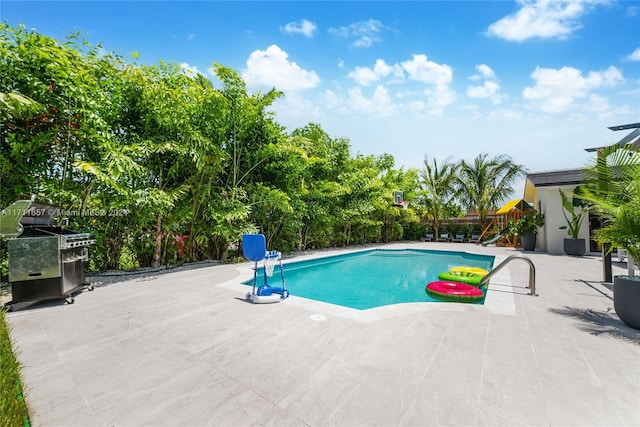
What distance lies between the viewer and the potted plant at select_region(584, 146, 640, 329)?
3521 millimetres

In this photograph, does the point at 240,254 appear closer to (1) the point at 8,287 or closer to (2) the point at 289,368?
(1) the point at 8,287

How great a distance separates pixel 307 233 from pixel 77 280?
957cm

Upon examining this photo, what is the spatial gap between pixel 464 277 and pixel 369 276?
3.02 m

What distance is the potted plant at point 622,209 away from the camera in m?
3.52

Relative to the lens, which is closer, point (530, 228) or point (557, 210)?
point (557, 210)

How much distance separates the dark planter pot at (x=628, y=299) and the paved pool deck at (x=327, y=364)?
16cm

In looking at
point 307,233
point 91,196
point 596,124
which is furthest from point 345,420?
point 596,124

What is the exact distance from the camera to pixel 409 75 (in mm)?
9641

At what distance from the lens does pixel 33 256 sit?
4402 millimetres

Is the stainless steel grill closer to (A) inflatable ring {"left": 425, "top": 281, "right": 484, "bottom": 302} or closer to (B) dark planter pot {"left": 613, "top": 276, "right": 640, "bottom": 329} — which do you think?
(A) inflatable ring {"left": 425, "top": 281, "right": 484, "bottom": 302}

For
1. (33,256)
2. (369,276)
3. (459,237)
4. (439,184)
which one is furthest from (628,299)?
(439,184)

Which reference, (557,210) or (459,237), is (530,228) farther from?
(459,237)

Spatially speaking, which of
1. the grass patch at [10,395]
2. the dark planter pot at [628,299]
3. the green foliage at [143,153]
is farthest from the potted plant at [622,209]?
the green foliage at [143,153]

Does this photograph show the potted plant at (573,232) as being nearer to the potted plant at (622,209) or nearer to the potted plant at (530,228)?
the potted plant at (530,228)
